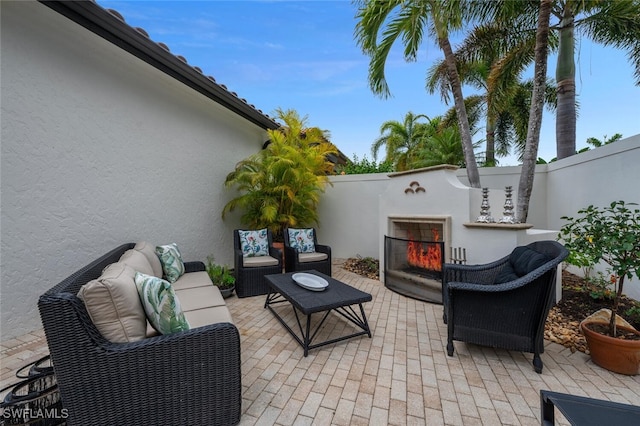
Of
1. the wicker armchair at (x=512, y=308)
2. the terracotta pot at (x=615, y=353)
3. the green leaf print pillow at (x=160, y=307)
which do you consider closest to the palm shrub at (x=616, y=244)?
the terracotta pot at (x=615, y=353)

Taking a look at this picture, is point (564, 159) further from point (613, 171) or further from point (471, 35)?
point (471, 35)

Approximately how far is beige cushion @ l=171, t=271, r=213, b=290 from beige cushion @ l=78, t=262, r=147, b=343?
1662mm

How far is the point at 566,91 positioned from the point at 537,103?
180cm

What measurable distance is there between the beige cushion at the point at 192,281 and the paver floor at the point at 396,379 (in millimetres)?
871

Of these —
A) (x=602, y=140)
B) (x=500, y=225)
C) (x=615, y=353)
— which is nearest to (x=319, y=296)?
(x=500, y=225)

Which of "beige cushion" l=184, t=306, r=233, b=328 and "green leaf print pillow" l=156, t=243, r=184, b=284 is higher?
"green leaf print pillow" l=156, t=243, r=184, b=284

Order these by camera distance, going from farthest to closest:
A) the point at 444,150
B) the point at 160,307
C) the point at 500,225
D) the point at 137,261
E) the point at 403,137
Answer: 1. the point at 403,137
2. the point at 444,150
3. the point at 500,225
4. the point at 137,261
5. the point at 160,307

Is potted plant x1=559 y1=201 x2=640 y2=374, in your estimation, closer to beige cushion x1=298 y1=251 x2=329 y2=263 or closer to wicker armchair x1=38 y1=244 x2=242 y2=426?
wicker armchair x1=38 y1=244 x2=242 y2=426

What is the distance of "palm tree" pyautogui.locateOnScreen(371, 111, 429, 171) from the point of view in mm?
11766

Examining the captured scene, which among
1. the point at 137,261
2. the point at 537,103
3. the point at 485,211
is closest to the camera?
the point at 137,261

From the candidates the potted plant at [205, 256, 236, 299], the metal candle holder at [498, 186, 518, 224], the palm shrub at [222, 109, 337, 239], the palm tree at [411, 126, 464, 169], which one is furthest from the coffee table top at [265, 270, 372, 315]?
the palm tree at [411, 126, 464, 169]

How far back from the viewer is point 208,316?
2389 millimetres

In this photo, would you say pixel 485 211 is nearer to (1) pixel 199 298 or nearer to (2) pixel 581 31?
(1) pixel 199 298

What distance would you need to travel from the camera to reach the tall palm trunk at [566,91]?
509cm
